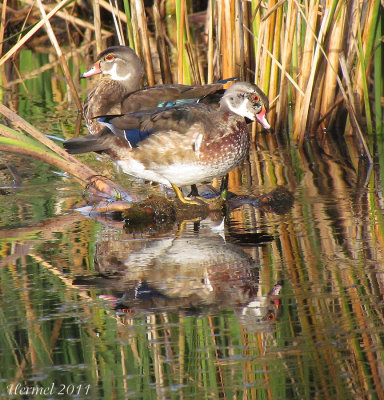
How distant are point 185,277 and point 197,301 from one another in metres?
0.32

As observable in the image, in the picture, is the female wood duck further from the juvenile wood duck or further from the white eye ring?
the white eye ring

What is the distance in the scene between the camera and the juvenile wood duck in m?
5.88

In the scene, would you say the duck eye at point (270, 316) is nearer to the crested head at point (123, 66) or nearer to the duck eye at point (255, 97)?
the duck eye at point (255, 97)

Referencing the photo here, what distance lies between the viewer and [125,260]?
13.7 feet

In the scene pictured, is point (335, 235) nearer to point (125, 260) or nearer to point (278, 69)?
point (125, 260)

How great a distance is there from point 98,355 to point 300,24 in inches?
167

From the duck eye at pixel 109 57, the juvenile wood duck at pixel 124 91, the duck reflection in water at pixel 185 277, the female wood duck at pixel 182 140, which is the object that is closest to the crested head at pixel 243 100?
the female wood duck at pixel 182 140

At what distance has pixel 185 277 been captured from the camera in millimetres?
3844

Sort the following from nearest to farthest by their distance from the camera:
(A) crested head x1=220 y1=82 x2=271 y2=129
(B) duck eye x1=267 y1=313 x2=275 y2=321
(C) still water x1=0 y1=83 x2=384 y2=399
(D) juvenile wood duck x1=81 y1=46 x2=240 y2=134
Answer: (C) still water x1=0 y1=83 x2=384 y2=399, (B) duck eye x1=267 y1=313 x2=275 y2=321, (A) crested head x1=220 y1=82 x2=271 y2=129, (D) juvenile wood duck x1=81 y1=46 x2=240 y2=134

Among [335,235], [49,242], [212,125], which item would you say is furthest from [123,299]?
[212,125]

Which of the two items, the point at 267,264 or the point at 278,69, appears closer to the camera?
the point at 267,264

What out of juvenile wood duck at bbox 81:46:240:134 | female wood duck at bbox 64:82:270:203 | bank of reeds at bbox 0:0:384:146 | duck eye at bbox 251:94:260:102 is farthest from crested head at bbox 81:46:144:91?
duck eye at bbox 251:94:260:102

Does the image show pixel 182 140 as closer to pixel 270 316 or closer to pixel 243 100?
pixel 243 100

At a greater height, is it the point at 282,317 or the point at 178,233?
the point at 178,233
